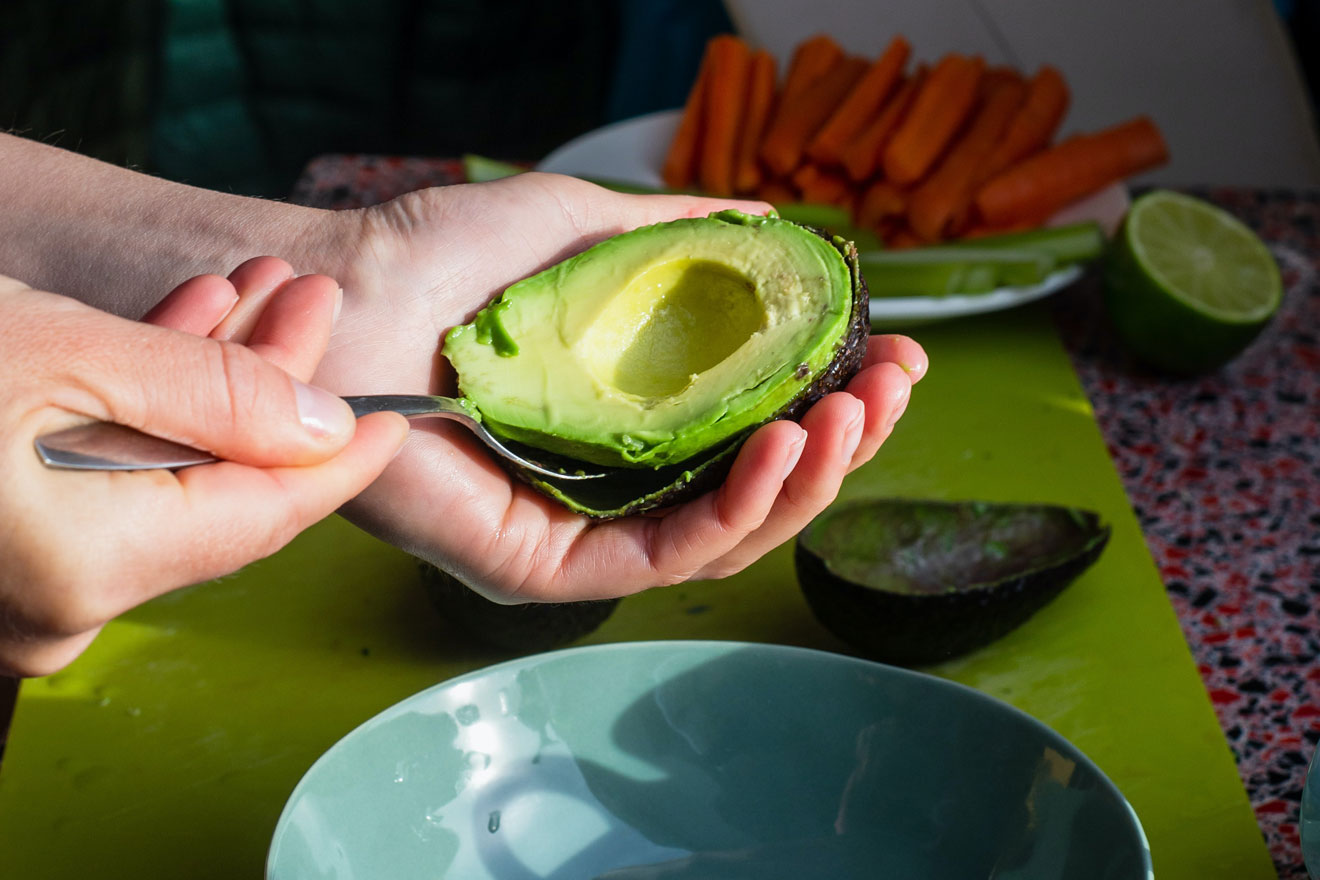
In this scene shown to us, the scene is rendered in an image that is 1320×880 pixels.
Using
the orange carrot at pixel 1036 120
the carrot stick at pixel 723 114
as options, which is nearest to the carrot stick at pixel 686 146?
the carrot stick at pixel 723 114

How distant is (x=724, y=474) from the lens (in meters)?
0.90

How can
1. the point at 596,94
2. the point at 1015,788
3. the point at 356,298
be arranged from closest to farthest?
the point at 1015,788
the point at 356,298
the point at 596,94

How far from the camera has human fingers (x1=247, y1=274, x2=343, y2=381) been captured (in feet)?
2.40

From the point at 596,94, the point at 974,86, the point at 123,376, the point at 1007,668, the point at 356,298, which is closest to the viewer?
the point at 123,376

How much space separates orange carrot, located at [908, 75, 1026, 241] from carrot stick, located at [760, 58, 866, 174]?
0.20 m

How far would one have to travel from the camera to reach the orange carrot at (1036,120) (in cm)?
188

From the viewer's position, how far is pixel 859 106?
191 centimetres

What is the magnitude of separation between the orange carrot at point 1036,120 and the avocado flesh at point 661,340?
3.46 ft

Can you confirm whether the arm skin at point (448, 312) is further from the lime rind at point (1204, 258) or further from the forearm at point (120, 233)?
the lime rind at point (1204, 258)

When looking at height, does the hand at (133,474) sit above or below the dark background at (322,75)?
above

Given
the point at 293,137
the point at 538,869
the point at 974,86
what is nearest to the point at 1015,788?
the point at 538,869

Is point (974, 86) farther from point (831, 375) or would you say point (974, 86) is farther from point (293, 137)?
point (293, 137)

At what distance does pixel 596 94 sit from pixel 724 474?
7.50 ft

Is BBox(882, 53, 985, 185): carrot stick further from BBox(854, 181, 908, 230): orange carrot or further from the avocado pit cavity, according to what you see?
the avocado pit cavity
